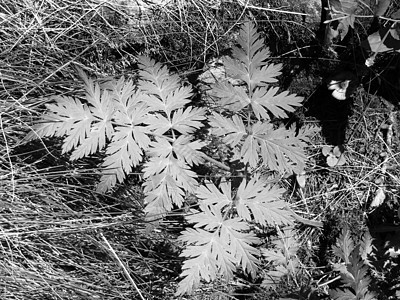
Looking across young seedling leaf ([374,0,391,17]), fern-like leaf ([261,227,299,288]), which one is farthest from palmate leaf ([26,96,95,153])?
young seedling leaf ([374,0,391,17])

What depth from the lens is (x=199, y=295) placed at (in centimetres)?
289

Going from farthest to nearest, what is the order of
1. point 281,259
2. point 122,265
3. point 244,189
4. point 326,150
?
point 326,150, point 281,259, point 122,265, point 244,189

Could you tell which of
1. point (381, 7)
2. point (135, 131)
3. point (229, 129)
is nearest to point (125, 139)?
point (135, 131)

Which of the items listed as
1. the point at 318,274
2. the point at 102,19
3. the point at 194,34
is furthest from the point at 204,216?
the point at 102,19

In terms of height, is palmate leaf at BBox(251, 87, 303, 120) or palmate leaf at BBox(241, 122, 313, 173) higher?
palmate leaf at BBox(251, 87, 303, 120)

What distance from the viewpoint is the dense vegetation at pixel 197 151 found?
2467 millimetres

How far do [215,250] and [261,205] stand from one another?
0.30 metres

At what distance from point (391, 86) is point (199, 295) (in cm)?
166

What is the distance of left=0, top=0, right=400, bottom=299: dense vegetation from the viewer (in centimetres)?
247

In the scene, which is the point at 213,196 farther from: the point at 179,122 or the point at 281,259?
the point at 281,259

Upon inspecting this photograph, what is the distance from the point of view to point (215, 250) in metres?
2.40

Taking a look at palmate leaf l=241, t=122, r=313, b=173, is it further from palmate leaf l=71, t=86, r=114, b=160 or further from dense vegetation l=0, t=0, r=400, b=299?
palmate leaf l=71, t=86, r=114, b=160

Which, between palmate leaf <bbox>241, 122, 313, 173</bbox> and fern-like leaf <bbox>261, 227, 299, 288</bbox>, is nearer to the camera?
palmate leaf <bbox>241, 122, 313, 173</bbox>

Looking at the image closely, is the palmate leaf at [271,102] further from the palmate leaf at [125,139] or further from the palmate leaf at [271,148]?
the palmate leaf at [125,139]
